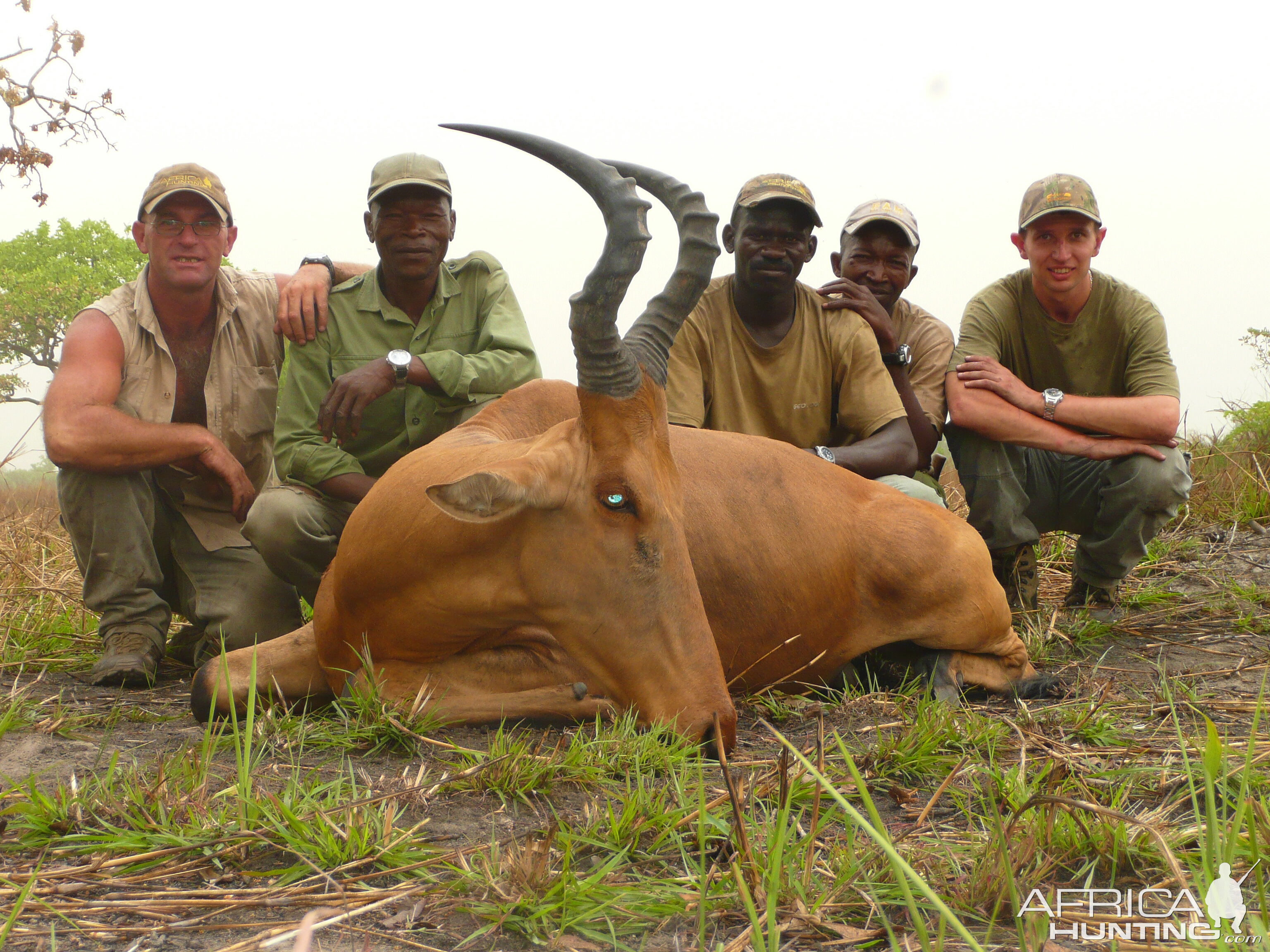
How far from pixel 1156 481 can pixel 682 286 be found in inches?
144

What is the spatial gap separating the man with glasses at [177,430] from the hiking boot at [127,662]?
0.01 metres

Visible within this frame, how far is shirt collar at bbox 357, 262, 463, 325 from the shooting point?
19.5 ft

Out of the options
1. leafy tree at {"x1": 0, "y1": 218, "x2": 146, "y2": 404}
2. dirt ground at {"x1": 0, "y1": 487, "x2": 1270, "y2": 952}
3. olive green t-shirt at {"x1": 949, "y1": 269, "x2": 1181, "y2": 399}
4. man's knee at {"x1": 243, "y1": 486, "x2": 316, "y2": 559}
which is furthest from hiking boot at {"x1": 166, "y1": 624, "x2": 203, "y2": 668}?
leafy tree at {"x1": 0, "y1": 218, "x2": 146, "y2": 404}

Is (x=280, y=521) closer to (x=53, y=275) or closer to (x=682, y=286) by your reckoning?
(x=682, y=286)

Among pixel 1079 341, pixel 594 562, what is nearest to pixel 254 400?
pixel 594 562

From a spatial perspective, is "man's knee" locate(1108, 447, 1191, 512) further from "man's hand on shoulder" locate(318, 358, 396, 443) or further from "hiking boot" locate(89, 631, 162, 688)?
"hiking boot" locate(89, 631, 162, 688)

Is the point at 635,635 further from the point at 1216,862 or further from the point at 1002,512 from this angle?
the point at 1002,512

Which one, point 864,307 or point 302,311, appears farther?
point 864,307

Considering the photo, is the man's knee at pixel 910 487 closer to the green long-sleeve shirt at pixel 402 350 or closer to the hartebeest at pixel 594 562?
the hartebeest at pixel 594 562

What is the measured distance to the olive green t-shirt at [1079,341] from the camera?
6543mm

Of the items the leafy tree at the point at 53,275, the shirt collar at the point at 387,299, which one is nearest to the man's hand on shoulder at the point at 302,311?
the shirt collar at the point at 387,299

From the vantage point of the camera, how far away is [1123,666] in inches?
211

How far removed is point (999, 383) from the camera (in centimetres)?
642

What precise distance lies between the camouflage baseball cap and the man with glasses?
13.7 ft
